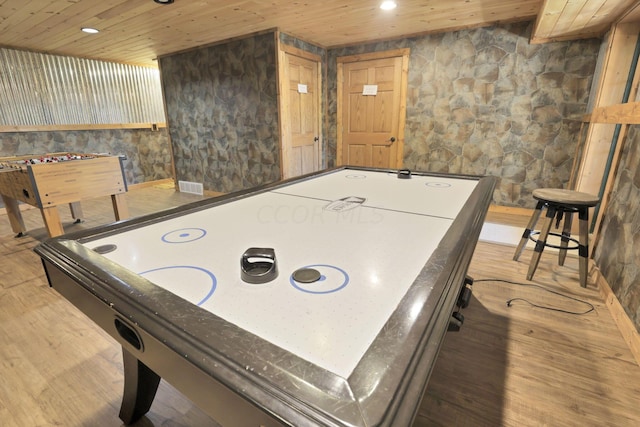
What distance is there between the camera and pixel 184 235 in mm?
1188

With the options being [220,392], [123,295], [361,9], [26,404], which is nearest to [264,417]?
[220,392]

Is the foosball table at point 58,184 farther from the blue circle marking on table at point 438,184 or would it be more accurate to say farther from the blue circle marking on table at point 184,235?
the blue circle marking on table at point 438,184

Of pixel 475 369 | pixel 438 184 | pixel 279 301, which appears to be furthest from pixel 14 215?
pixel 475 369

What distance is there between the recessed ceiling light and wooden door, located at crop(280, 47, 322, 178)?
1.42 m

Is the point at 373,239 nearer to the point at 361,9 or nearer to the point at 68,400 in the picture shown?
the point at 68,400

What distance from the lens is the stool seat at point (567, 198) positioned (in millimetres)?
2143

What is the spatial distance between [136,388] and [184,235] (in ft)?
2.05

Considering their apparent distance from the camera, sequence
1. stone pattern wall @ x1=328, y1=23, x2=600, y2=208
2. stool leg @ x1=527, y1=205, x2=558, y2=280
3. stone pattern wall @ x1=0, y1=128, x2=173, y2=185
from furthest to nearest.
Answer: stone pattern wall @ x1=0, y1=128, x2=173, y2=185 < stone pattern wall @ x1=328, y1=23, x2=600, y2=208 < stool leg @ x1=527, y1=205, x2=558, y2=280

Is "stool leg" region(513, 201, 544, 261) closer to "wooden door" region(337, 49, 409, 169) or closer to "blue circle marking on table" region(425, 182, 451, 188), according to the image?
"blue circle marking on table" region(425, 182, 451, 188)

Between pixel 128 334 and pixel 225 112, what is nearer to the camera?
pixel 128 334

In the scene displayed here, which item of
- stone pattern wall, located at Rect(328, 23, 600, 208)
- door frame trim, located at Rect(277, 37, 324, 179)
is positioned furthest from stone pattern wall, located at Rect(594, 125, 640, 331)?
door frame trim, located at Rect(277, 37, 324, 179)

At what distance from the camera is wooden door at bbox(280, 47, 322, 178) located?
422 centimetres

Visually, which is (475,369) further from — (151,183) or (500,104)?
(151,183)

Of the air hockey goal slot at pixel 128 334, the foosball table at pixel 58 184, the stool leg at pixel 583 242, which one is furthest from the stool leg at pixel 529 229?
the foosball table at pixel 58 184
